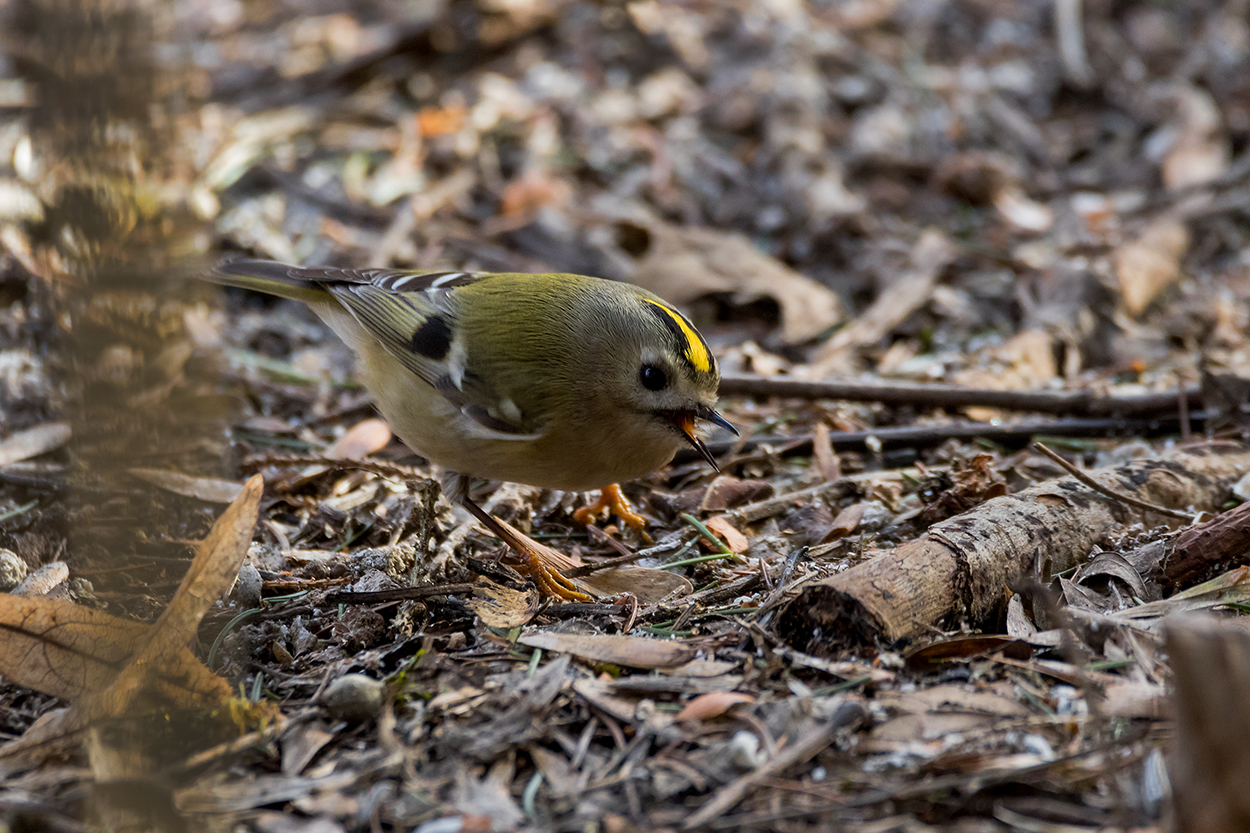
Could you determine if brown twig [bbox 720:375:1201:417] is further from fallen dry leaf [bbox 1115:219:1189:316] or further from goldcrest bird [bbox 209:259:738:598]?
fallen dry leaf [bbox 1115:219:1189:316]

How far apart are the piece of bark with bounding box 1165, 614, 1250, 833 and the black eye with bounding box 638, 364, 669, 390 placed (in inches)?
76.0

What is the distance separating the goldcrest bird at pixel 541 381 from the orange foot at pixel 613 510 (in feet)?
0.05

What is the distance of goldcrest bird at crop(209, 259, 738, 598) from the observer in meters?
3.41

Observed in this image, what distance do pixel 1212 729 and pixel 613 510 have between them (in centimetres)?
246

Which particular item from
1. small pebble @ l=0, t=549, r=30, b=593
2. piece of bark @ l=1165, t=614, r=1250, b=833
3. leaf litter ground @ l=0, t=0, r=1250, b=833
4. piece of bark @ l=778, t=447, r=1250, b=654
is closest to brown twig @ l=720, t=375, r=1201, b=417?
leaf litter ground @ l=0, t=0, r=1250, b=833

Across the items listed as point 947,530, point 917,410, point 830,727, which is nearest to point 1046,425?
point 917,410

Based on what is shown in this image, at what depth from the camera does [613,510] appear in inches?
154

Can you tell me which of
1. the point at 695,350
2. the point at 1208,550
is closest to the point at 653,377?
the point at 695,350

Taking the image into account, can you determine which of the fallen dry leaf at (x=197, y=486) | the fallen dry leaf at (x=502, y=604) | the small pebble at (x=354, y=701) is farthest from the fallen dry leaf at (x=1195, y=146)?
the small pebble at (x=354, y=701)

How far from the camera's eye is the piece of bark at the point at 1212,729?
1.65 m

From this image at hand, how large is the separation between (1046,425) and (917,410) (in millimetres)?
552

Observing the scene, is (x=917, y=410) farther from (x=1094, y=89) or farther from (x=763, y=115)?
(x=1094, y=89)

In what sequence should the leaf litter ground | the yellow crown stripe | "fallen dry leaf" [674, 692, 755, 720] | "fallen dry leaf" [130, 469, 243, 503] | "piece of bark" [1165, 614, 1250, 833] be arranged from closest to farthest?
"piece of bark" [1165, 614, 1250, 833], the leaf litter ground, "fallen dry leaf" [674, 692, 755, 720], the yellow crown stripe, "fallen dry leaf" [130, 469, 243, 503]

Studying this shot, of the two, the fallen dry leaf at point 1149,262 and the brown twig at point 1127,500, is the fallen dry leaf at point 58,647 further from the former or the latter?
the fallen dry leaf at point 1149,262
